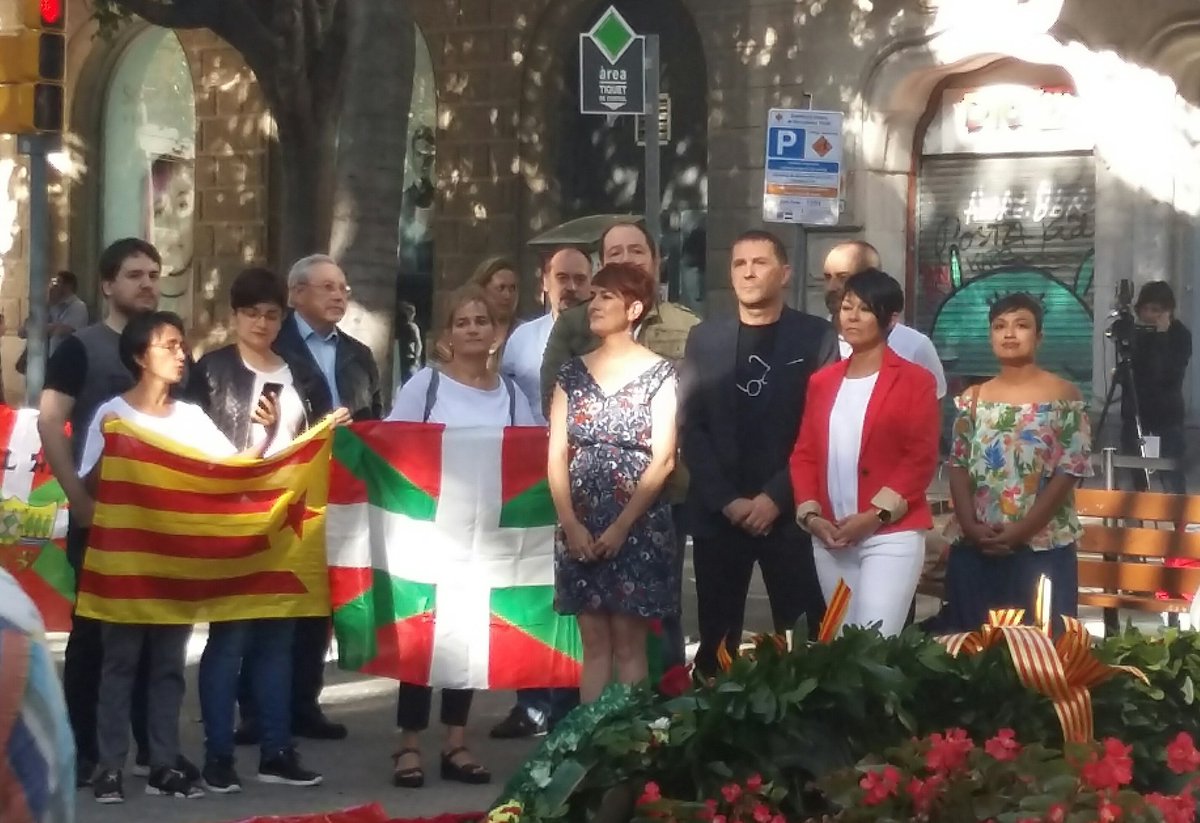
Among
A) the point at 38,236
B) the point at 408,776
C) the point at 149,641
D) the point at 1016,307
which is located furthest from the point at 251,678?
the point at 38,236

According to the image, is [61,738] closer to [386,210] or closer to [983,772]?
[983,772]

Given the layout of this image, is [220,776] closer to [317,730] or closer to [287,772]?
[287,772]

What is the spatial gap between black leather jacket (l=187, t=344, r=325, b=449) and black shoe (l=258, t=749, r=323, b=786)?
1.12m

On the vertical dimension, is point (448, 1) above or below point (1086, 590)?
above

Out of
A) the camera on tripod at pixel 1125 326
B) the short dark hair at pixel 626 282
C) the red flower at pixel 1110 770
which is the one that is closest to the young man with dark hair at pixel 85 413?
the short dark hair at pixel 626 282

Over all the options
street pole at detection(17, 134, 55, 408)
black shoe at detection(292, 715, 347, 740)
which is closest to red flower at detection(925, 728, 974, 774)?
black shoe at detection(292, 715, 347, 740)

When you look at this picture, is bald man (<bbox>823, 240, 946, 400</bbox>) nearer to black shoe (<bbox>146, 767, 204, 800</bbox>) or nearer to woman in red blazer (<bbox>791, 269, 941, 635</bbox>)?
woman in red blazer (<bbox>791, 269, 941, 635</bbox>)

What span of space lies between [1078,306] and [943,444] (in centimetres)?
215

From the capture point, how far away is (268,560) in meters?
7.84

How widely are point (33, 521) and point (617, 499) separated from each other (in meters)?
2.46

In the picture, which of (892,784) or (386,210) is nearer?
(892,784)

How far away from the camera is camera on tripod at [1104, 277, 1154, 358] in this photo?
18.2 meters

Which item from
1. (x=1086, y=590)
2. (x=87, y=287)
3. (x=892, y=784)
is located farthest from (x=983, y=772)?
(x=87, y=287)

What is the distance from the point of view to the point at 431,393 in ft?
27.0
